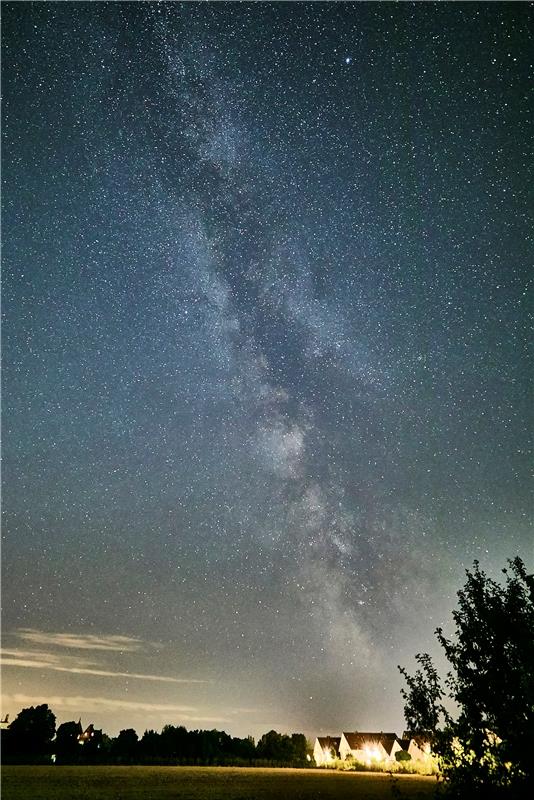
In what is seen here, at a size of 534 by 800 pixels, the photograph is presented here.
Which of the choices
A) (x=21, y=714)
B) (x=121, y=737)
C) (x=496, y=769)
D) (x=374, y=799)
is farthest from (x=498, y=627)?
(x=121, y=737)

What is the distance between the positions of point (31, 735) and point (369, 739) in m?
62.5

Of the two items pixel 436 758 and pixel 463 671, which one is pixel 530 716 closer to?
pixel 463 671

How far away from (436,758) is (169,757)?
212 ft

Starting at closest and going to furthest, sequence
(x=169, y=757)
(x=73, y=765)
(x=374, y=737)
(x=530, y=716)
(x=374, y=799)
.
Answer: (x=530, y=716), (x=374, y=799), (x=73, y=765), (x=169, y=757), (x=374, y=737)

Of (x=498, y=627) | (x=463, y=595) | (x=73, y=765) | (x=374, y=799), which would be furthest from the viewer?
(x=73, y=765)

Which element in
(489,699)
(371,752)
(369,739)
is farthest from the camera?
(369,739)

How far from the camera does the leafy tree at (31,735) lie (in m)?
51.3

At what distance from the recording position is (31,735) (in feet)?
191

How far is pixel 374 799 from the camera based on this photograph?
25.7 m

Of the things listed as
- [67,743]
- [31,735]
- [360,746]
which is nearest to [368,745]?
[360,746]

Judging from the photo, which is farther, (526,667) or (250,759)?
(250,759)

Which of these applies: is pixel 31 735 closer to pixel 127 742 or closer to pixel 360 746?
pixel 127 742

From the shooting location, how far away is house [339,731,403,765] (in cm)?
8422

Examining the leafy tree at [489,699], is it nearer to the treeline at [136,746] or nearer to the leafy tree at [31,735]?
the treeline at [136,746]
